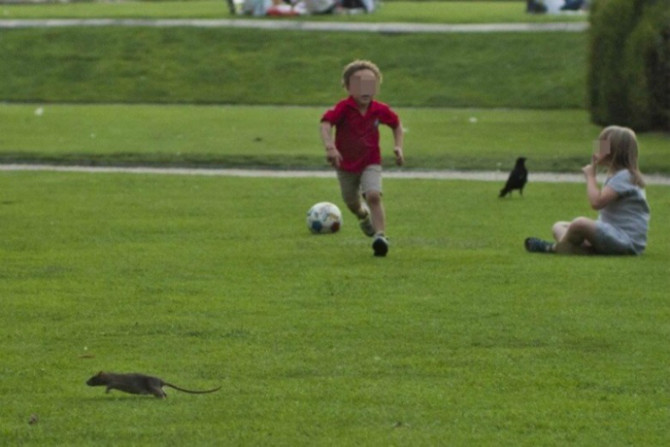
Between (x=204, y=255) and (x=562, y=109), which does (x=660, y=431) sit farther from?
(x=562, y=109)

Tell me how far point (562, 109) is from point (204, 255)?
68.0 ft

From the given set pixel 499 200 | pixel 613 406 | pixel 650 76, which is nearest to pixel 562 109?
pixel 650 76

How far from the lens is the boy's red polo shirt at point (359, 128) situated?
1338 centimetres

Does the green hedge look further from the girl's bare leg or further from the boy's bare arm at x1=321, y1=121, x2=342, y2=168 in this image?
the boy's bare arm at x1=321, y1=121, x2=342, y2=168

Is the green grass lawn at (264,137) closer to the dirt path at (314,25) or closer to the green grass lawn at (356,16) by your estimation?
the dirt path at (314,25)

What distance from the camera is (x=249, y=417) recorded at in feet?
24.3

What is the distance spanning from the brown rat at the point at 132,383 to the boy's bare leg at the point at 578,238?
585 cm

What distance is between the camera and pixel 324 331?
951 centimetres

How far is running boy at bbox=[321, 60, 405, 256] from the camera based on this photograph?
523 inches

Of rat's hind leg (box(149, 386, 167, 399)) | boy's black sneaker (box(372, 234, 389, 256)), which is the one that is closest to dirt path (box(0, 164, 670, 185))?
boy's black sneaker (box(372, 234, 389, 256))

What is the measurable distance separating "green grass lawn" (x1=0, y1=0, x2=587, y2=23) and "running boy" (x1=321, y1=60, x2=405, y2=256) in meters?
29.7

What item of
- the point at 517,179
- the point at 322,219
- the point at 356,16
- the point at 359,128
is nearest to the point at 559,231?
the point at 359,128

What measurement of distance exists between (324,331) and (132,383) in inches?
79.1

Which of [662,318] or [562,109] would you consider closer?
[662,318]
